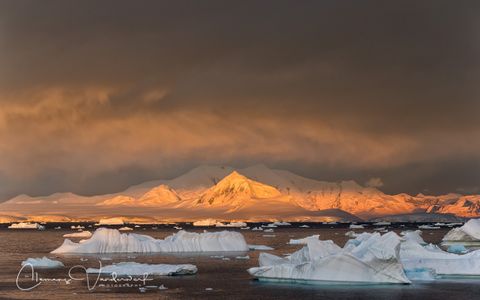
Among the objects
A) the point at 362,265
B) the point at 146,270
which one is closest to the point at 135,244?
the point at 146,270

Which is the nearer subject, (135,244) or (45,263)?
(45,263)

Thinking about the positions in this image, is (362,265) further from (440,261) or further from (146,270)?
(146,270)

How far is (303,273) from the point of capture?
4069 cm

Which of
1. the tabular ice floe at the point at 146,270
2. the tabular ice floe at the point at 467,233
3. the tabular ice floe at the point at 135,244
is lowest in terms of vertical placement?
the tabular ice floe at the point at 146,270

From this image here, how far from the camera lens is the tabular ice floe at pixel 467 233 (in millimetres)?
79250

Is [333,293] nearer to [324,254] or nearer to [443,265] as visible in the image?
[324,254]

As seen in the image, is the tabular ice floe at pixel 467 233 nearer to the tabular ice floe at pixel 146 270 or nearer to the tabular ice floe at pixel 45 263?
the tabular ice floe at pixel 146 270

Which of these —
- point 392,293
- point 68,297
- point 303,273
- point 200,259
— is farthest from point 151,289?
point 200,259

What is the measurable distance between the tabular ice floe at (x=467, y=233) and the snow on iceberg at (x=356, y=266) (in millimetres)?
41864

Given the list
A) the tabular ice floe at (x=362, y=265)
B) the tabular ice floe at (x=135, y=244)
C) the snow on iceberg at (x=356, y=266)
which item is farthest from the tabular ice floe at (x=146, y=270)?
the tabular ice floe at (x=135, y=244)

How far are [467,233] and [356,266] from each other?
4444 centimetres

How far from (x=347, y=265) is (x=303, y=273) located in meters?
2.43

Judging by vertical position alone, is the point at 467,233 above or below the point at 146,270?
above

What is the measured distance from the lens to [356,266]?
39.6 m
